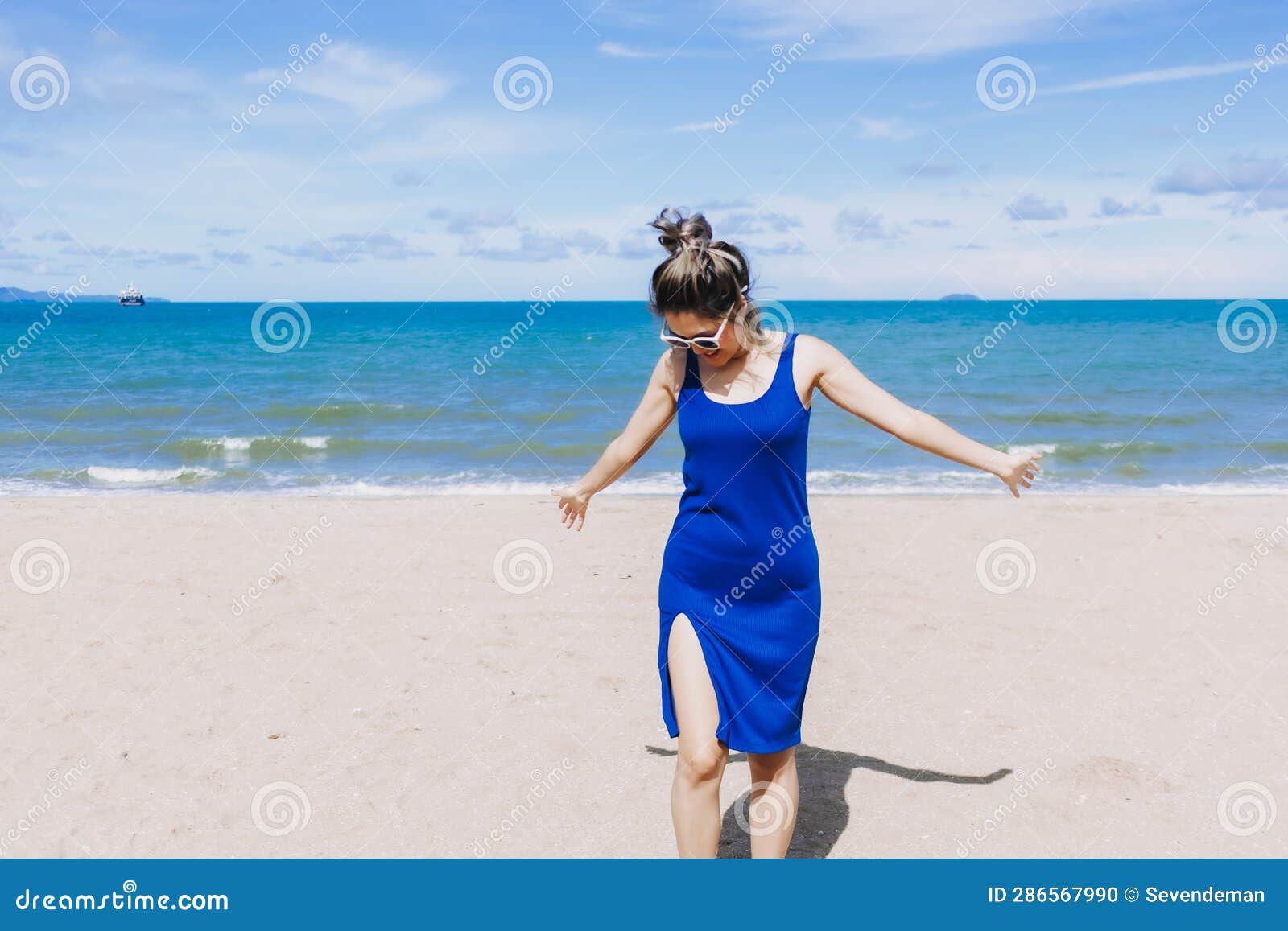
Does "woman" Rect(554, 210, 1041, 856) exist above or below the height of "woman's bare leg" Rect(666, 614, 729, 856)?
above

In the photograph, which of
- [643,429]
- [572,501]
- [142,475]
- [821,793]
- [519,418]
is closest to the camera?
[643,429]

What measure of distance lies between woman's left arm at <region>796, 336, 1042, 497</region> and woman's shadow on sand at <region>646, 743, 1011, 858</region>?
68.9 inches

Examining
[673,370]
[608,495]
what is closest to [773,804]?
[673,370]

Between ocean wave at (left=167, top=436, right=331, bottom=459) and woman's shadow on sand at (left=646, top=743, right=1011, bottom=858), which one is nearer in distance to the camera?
woman's shadow on sand at (left=646, top=743, right=1011, bottom=858)

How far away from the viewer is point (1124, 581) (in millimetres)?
7250

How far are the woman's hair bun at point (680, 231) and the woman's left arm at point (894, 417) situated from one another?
431 mm

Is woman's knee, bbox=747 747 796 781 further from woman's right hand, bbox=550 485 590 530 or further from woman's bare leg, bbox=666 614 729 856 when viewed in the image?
woman's right hand, bbox=550 485 590 530

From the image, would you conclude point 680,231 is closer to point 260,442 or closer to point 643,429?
point 643,429

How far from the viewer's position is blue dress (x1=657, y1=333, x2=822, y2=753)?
2.91m

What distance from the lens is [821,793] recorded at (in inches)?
170

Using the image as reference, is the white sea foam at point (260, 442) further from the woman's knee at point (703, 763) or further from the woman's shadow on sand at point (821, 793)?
the woman's knee at point (703, 763)

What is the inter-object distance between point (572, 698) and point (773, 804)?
220 centimetres

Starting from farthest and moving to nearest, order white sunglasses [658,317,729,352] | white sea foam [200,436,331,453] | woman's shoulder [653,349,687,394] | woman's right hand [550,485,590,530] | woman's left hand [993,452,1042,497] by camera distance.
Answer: white sea foam [200,436,331,453], woman's right hand [550,485,590,530], woman's shoulder [653,349,687,394], woman's left hand [993,452,1042,497], white sunglasses [658,317,729,352]

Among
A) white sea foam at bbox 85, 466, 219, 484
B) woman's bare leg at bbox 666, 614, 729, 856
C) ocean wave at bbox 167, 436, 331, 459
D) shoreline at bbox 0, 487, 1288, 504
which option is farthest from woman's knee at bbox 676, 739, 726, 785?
ocean wave at bbox 167, 436, 331, 459
